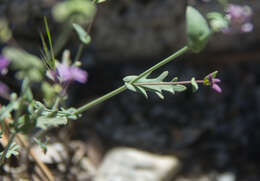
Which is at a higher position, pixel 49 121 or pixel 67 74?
pixel 67 74

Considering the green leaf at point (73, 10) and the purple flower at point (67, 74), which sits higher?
the purple flower at point (67, 74)

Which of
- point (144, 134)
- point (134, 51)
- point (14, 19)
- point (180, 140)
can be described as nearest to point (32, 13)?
point (14, 19)

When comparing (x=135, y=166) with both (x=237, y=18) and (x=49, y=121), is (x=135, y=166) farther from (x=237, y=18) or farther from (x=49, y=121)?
(x=49, y=121)

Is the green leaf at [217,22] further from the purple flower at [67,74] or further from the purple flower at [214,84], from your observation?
the purple flower at [67,74]

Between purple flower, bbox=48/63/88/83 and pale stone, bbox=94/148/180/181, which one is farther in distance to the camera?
pale stone, bbox=94/148/180/181

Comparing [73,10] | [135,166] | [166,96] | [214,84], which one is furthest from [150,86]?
[166,96]

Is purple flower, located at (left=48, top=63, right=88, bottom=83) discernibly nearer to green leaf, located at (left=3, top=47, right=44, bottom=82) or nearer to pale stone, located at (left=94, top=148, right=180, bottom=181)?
green leaf, located at (left=3, top=47, right=44, bottom=82)

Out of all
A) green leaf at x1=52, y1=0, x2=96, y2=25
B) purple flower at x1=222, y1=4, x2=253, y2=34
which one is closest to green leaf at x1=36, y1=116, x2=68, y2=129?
green leaf at x1=52, y1=0, x2=96, y2=25

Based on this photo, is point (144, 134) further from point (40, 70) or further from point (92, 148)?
point (40, 70)

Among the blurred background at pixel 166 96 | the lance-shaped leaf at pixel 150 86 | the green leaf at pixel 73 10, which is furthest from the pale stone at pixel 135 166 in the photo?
the green leaf at pixel 73 10
